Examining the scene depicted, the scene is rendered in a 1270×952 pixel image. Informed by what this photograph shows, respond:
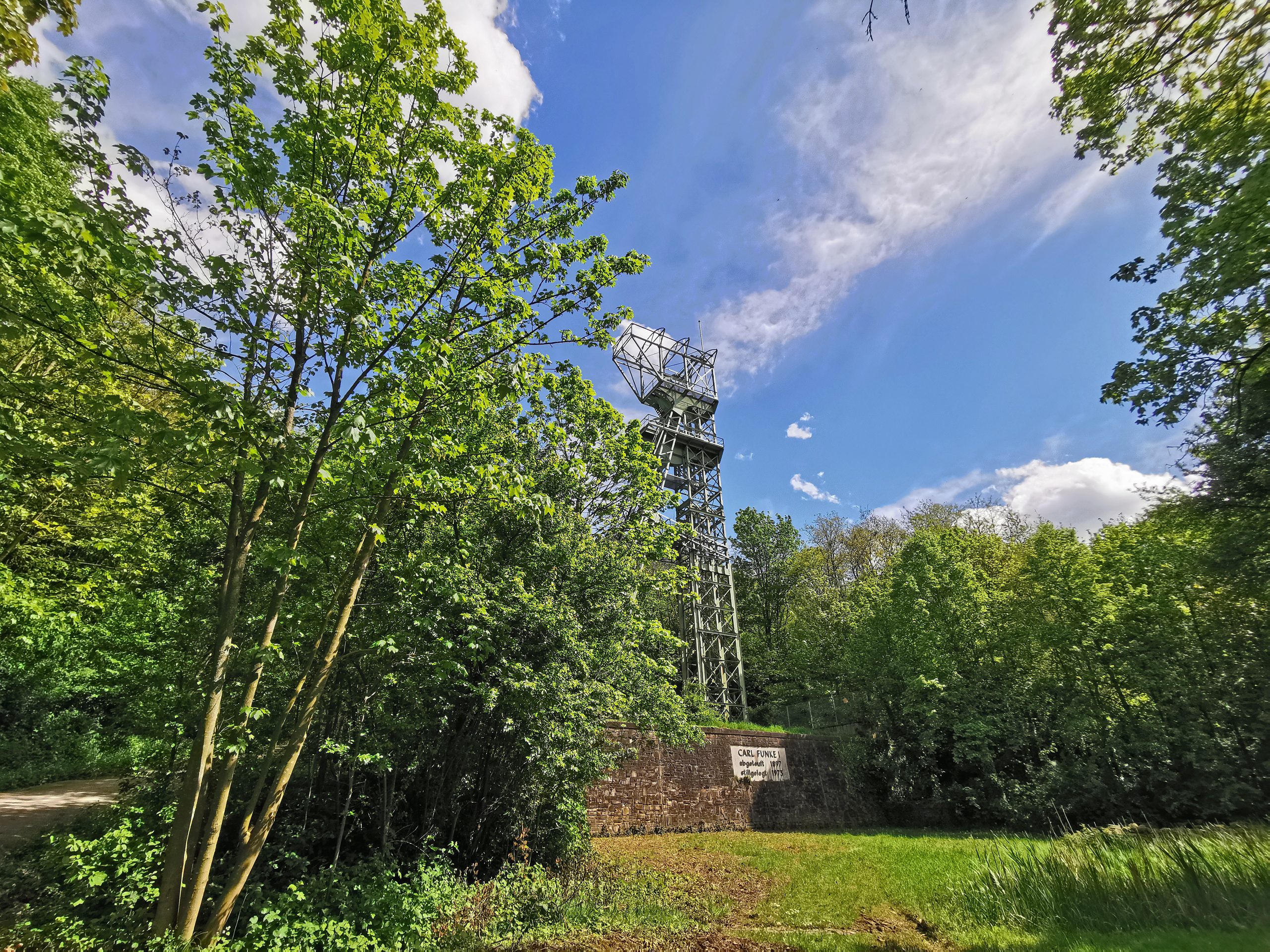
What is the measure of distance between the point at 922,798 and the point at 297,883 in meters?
17.7

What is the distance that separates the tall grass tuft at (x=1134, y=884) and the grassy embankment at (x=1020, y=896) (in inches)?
0.6

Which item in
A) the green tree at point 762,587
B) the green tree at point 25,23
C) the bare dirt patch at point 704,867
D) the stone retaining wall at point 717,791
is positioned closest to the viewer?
the green tree at point 25,23

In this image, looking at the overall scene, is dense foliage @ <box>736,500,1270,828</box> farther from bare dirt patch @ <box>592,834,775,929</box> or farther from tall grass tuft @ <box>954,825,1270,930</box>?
bare dirt patch @ <box>592,834,775,929</box>

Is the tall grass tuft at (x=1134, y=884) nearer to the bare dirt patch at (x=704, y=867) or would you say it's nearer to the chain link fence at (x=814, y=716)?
the bare dirt patch at (x=704, y=867)

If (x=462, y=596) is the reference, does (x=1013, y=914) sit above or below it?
below

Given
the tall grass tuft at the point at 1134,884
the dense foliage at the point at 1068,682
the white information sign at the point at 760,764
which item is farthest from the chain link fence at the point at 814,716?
the tall grass tuft at the point at 1134,884

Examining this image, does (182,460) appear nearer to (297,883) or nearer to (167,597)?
(297,883)

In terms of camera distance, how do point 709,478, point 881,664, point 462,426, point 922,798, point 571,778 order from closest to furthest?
1. point 462,426
2. point 571,778
3. point 922,798
4. point 881,664
5. point 709,478

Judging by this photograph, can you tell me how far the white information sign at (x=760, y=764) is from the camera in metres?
15.7

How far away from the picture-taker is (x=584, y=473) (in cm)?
1005

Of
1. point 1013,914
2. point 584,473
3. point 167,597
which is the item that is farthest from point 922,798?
point 167,597

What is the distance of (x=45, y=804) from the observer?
942 centimetres

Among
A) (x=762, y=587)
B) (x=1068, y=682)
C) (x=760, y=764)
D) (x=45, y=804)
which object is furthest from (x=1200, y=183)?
(x=762, y=587)

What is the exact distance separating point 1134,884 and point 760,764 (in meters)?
11.1
